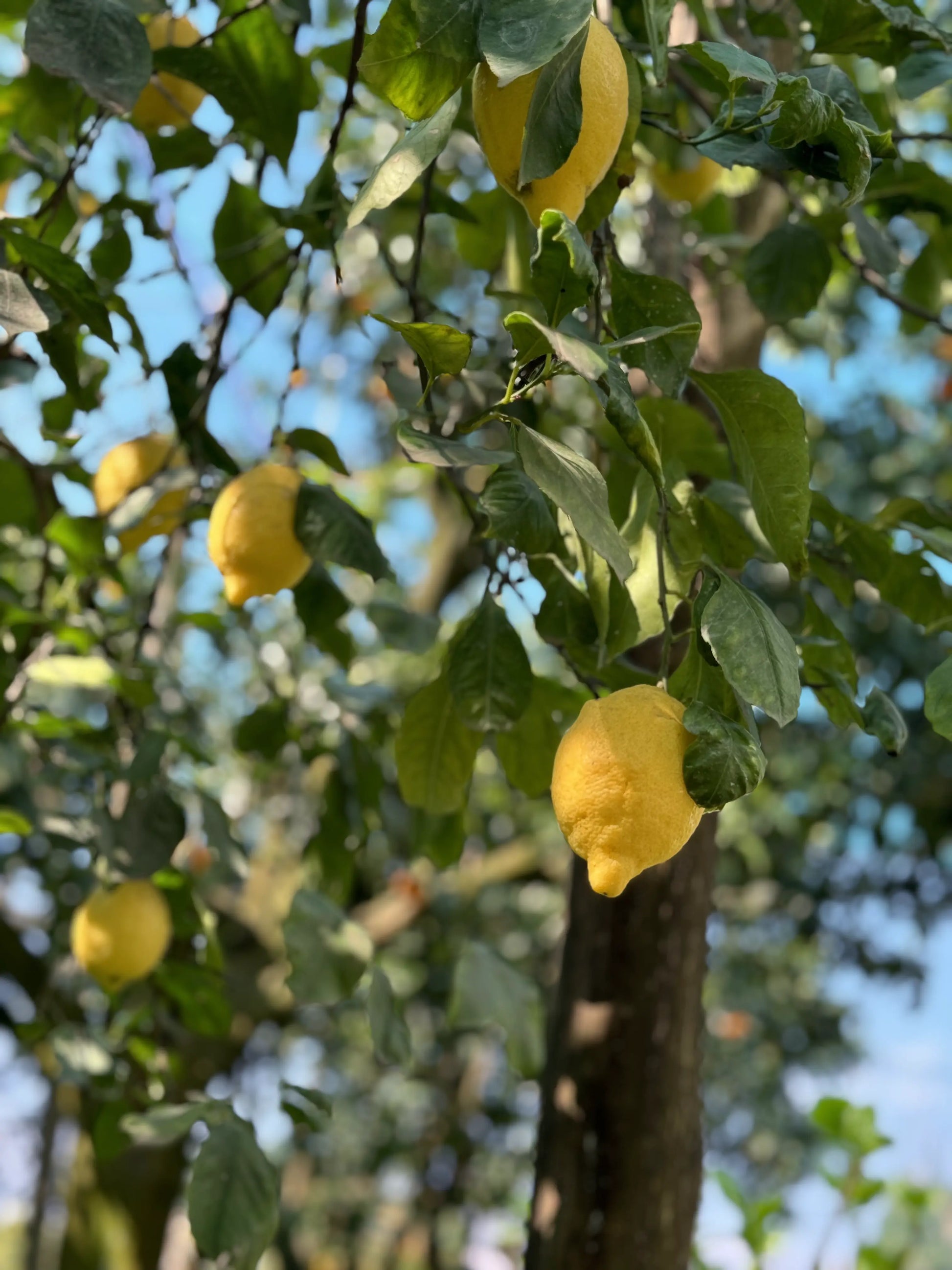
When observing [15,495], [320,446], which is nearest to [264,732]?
[15,495]

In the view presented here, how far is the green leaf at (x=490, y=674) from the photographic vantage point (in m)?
0.68

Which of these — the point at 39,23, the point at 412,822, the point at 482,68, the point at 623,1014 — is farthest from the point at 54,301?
the point at 623,1014

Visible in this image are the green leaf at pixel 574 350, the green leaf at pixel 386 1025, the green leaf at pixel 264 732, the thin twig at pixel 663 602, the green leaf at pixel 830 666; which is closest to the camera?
the green leaf at pixel 574 350

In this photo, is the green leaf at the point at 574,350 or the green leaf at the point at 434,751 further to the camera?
the green leaf at the point at 434,751

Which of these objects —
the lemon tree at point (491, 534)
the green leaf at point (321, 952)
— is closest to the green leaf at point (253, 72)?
the lemon tree at point (491, 534)

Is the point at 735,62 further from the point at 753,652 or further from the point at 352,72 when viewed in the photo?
the point at 352,72

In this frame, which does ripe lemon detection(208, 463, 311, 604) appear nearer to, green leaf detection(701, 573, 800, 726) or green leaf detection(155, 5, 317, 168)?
green leaf detection(155, 5, 317, 168)

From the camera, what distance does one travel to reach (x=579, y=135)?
0.47 meters

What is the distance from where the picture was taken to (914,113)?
2.54m

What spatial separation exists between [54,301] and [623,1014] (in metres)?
0.66

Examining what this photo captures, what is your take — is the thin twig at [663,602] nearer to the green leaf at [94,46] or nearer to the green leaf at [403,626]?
the green leaf at [94,46]

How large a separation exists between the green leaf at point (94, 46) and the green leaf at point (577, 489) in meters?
0.31

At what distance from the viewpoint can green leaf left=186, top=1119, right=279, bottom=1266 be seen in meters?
0.73

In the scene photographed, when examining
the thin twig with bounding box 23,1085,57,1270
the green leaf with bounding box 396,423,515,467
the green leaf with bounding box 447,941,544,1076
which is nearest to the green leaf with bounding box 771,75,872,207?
the green leaf with bounding box 396,423,515,467
